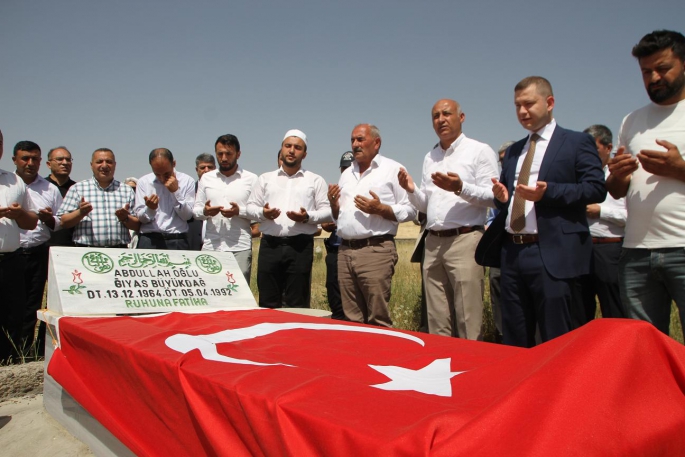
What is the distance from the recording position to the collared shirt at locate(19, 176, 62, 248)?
5.28 metres

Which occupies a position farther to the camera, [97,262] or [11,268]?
[11,268]

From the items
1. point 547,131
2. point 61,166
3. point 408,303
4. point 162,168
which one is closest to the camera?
point 547,131

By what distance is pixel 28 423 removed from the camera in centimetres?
345

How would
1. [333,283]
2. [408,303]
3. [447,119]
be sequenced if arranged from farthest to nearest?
[408,303] < [333,283] < [447,119]

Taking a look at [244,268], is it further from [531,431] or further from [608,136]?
[531,431]

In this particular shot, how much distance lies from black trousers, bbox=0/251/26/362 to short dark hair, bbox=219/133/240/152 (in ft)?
7.58

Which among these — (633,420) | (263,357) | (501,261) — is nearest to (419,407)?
(633,420)

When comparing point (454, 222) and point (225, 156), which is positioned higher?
point (225, 156)

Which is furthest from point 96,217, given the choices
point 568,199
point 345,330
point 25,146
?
point 568,199

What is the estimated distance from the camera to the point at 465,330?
13.6ft

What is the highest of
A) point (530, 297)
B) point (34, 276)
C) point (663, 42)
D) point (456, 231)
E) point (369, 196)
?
point (663, 42)

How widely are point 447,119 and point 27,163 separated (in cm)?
435

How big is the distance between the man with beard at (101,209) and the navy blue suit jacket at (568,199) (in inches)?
163

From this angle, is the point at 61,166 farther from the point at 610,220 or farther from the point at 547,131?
the point at 610,220
